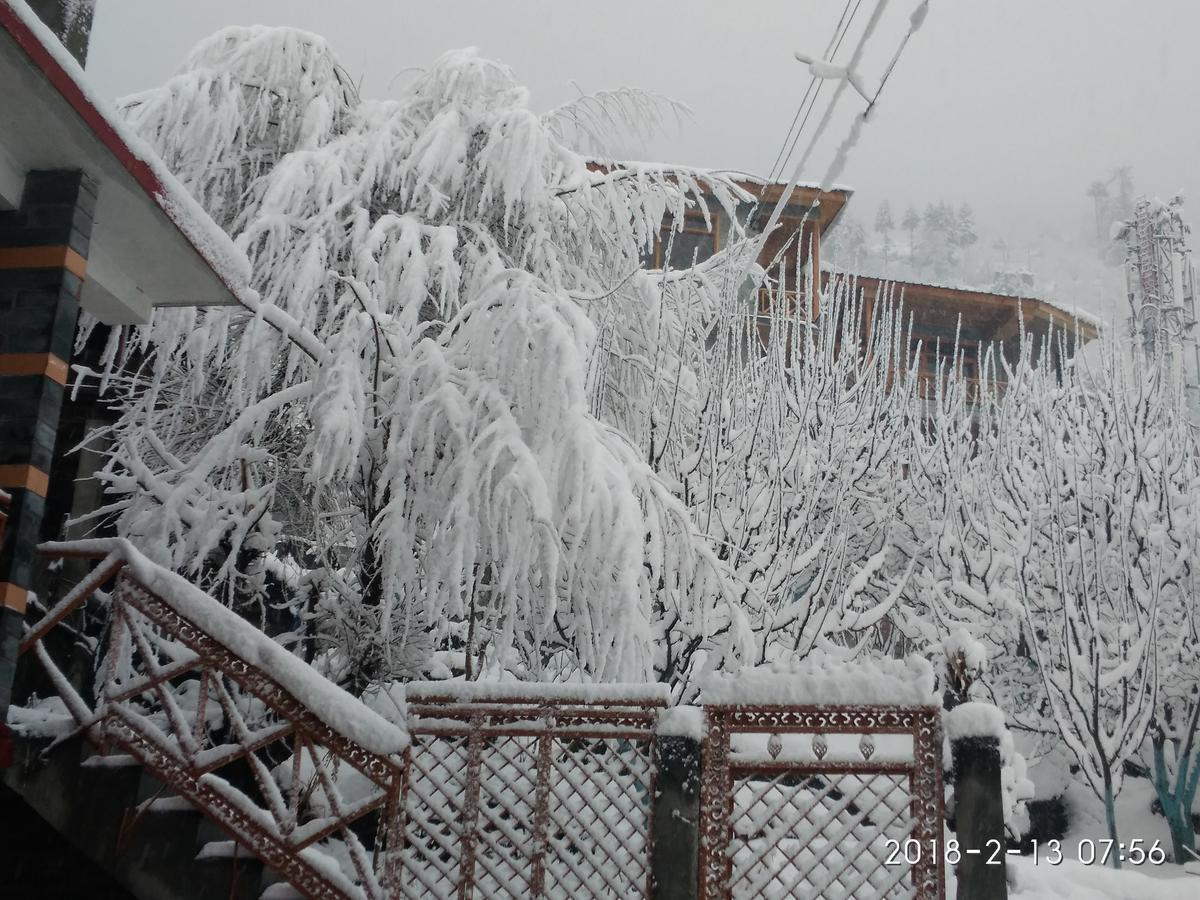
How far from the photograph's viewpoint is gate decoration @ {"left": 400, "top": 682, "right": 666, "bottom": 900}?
4832 millimetres

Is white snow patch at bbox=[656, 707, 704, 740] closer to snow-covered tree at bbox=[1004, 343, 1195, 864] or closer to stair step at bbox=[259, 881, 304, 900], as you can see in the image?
stair step at bbox=[259, 881, 304, 900]

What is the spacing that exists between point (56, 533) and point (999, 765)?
290 inches

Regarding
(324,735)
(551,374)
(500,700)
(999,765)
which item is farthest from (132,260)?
(999,765)

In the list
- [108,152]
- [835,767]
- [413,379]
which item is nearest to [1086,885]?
[835,767]

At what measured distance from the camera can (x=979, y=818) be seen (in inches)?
189

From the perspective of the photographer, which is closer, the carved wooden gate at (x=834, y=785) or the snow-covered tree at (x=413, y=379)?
the carved wooden gate at (x=834, y=785)

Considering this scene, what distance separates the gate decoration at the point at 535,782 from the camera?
483cm

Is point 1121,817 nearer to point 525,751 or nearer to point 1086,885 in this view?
point 1086,885

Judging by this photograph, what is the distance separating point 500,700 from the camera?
16.3 feet

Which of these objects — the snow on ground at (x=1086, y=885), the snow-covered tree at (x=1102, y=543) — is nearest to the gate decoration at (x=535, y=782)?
the snow on ground at (x=1086, y=885)

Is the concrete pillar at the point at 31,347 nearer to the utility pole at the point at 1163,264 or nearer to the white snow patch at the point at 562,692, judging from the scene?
the white snow patch at the point at 562,692

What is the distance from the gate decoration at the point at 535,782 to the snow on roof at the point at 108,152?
2.40 meters

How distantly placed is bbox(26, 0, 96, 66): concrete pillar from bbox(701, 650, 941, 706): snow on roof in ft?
16.3

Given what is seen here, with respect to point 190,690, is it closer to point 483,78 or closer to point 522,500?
point 522,500
